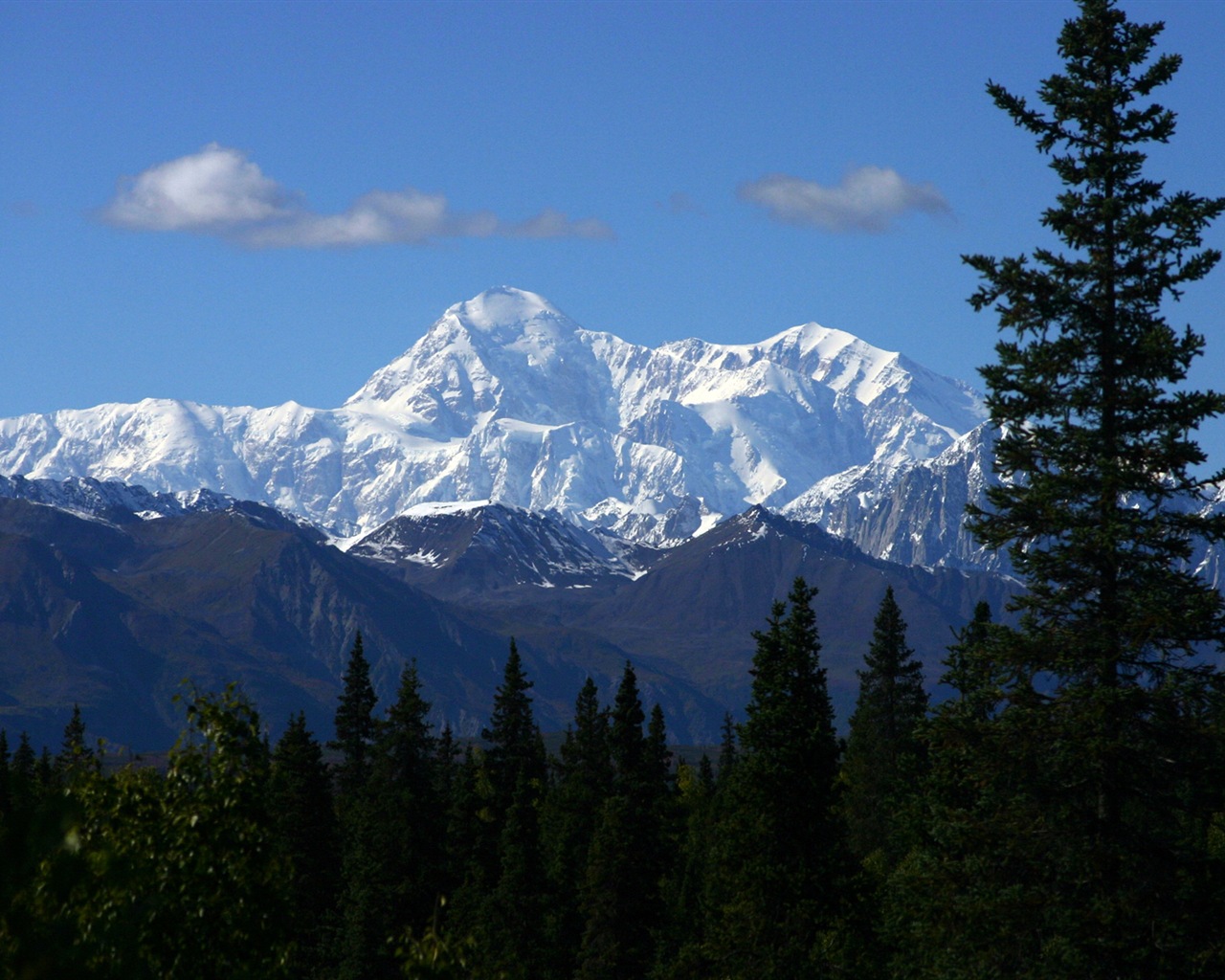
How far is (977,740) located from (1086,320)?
27.0 ft

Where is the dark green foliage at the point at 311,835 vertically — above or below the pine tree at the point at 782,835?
below

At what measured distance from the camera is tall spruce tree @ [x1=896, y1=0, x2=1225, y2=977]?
3014 centimetres

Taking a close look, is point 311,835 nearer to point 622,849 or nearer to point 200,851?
point 622,849

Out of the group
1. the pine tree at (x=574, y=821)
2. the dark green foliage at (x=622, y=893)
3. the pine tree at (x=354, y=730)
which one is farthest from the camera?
the pine tree at (x=354, y=730)

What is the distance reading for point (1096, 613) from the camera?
103ft

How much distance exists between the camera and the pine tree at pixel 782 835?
45.0 meters

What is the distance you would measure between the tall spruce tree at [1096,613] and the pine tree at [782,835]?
12.2 meters

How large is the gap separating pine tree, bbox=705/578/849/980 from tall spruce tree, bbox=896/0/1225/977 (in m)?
12.2

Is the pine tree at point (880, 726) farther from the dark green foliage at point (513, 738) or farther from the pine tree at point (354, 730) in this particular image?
the pine tree at point (354, 730)

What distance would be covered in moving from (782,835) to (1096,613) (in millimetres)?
16932

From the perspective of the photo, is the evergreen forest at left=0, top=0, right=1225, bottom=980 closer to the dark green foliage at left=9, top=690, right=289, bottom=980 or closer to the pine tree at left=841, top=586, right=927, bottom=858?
the dark green foliage at left=9, top=690, right=289, bottom=980

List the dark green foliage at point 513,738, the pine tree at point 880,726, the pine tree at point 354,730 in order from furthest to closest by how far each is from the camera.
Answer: the pine tree at point 354,730
the dark green foliage at point 513,738
the pine tree at point 880,726

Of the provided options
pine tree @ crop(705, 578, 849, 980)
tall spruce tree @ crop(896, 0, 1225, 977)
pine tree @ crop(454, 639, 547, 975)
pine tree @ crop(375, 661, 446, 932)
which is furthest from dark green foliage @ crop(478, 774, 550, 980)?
tall spruce tree @ crop(896, 0, 1225, 977)

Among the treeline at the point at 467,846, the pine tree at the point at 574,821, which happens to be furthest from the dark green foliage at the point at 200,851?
the pine tree at the point at 574,821
